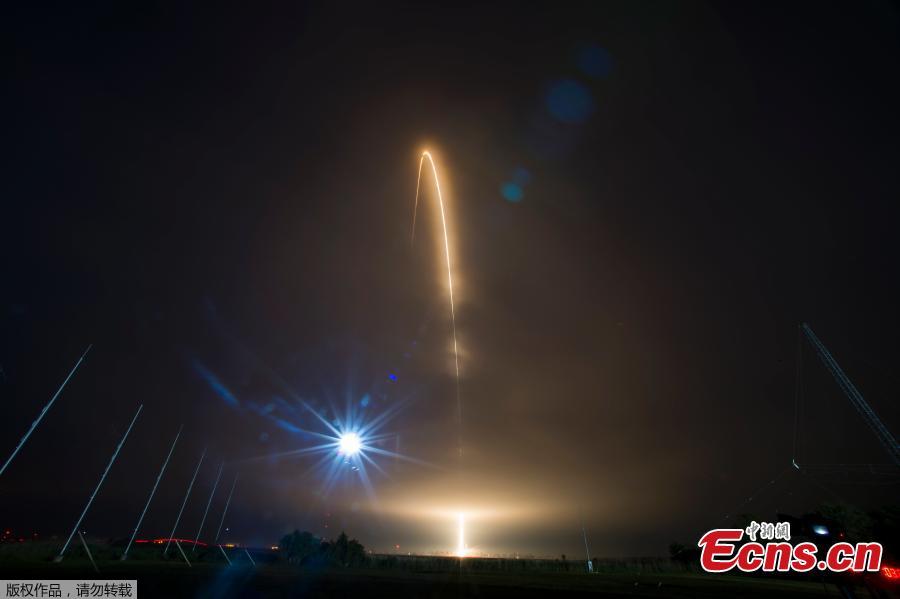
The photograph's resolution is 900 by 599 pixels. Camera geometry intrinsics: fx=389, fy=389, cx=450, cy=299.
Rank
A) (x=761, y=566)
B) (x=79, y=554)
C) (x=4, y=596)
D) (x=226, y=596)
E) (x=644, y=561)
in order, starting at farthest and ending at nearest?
1. (x=644, y=561)
2. (x=79, y=554)
3. (x=761, y=566)
4. (x=226, y=596)
5. (x=4, y=596)

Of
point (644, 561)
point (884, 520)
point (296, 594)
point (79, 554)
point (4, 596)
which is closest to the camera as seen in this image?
point (4, 596)

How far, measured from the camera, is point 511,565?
73125mm

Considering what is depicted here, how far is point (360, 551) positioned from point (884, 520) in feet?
335

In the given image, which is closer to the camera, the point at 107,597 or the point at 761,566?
the point at 107,597

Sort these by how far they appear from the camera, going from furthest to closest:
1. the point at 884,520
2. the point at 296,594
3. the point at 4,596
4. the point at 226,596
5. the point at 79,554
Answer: the point at 884,520
the point at 79,554
the point at 296,594
the point at 226,596
the point at 4,596

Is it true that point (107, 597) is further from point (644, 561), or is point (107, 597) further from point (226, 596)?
point (644, 561)

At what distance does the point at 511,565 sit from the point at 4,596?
71.9 meters

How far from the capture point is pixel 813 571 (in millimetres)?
25375

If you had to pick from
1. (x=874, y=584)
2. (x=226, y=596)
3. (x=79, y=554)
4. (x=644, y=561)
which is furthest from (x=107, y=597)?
(x=644, y=561)

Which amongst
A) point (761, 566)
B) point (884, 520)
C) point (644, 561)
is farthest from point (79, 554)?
point (884, 520)

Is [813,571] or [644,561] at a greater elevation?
[644,561]

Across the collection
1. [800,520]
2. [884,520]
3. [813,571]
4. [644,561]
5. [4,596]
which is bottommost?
[4,596]

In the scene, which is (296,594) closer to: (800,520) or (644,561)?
(800,520)

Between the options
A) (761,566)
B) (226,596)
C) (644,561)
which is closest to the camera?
(226,596)
